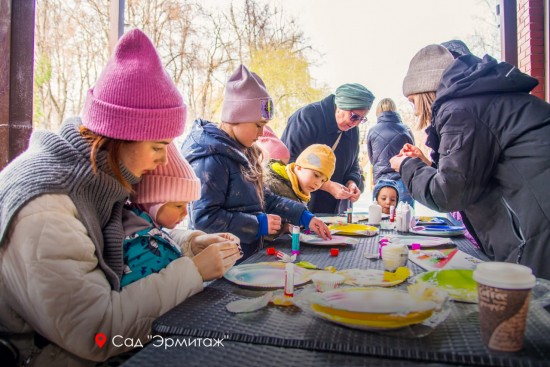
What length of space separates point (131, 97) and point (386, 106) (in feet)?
11.7

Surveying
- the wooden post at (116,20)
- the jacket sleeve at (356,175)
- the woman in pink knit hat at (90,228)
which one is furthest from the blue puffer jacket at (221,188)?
the wooden post at (116,20)

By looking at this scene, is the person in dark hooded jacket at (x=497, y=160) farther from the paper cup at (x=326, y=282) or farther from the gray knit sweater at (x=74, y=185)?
the gray knit sweater at (x=74, y=185)

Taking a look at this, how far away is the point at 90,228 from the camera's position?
3.48ft

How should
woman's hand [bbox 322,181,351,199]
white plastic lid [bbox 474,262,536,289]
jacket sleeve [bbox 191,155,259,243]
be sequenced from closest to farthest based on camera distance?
white plastic lid [bbox 474,262,536,289]
jacket sleeve [bbox 191,155,259,243]
woman's hand [bbox 322,181,351,199]

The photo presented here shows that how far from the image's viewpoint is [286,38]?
5914mm

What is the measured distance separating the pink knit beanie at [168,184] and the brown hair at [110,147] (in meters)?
0.20

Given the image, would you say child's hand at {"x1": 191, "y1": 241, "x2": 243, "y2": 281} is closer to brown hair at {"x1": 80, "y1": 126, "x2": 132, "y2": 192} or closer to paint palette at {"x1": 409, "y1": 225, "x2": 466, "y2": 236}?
Answer: brown hair at {"x1": 80, "y1": 126, "x2": 132, "y2": 192}

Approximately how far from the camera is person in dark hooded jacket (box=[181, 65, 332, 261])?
1885 mm

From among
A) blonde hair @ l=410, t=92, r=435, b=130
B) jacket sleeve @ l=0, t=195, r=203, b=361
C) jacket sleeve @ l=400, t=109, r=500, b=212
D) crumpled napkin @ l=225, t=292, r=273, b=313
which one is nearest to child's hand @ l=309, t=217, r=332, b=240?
jacket sleeve @ l=400, t=109, r=500, b=212

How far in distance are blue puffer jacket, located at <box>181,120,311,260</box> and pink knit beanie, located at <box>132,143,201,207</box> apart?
1.22 ft

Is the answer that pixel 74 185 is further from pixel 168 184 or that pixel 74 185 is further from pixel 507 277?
pixel 507 277

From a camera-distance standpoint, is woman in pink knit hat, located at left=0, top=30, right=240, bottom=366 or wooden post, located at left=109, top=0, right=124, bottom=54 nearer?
woman in pink knit hat, located at left=0, top=30, right=240, bottom=366

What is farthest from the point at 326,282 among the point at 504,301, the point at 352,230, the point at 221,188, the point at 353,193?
the point at 353,193

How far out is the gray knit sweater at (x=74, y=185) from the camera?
3.25 ft
